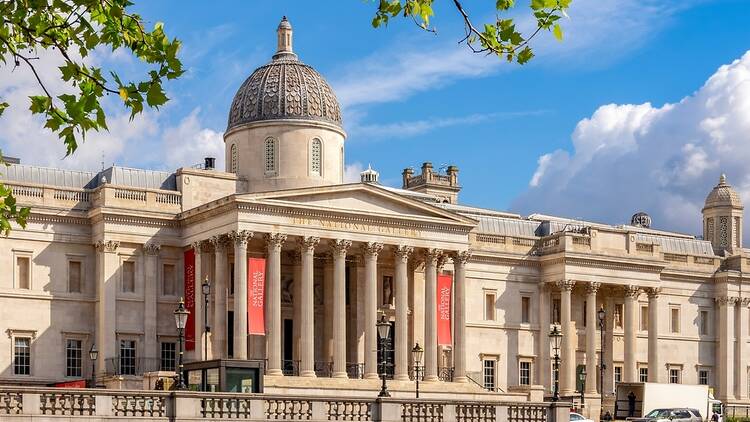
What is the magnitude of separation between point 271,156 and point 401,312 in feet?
39.5

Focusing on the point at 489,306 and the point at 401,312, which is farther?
the point at 489,306

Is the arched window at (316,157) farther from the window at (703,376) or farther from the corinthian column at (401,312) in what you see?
the window at (703,376)

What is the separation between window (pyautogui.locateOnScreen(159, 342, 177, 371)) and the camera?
82.4 metres

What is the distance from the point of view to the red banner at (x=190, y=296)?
266ft

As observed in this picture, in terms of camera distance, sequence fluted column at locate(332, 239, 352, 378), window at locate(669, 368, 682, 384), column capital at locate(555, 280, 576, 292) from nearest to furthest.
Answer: fluted column at locate(332, 239, 352, 378), column capital at locate(555, 280, 576, 292), window at locate(669, 368, 682, 384)

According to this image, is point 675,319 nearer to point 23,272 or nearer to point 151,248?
point 151,248

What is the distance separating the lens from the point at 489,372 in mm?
93562

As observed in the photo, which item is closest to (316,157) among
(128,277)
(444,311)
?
(444,311)

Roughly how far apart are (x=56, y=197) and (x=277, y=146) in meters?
13.0

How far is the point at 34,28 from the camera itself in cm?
2316

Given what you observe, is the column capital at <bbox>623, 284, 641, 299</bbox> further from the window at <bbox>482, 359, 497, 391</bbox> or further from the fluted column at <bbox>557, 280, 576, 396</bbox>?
the window at <bbox>482, 359, 497, 391</bbox>

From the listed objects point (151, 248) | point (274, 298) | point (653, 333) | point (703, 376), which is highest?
point (151, 248)

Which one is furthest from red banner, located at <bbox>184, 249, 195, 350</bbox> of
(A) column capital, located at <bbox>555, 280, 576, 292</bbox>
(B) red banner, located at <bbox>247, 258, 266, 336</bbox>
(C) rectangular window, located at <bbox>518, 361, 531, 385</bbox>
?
(A) column capital, located at <bbox>555, 280, 576, 292</bbox>

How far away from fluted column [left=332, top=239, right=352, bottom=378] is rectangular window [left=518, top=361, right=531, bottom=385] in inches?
693
